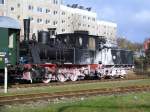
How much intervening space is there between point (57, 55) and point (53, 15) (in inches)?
3163

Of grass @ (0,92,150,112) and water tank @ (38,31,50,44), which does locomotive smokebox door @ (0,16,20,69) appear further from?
grass @ (0,92,150,112)

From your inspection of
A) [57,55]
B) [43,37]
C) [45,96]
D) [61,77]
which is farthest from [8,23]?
[61,77]

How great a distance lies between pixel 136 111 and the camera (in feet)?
43.4

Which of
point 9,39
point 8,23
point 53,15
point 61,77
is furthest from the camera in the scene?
point 53,15

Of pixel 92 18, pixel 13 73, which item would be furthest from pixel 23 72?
pixel 92 18

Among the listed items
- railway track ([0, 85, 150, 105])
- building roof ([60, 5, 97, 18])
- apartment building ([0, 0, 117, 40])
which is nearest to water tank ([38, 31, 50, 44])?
railway track ([0, 85, 150, 105])

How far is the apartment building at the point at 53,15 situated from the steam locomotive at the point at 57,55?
4904cm

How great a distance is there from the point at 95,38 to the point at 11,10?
6351cm

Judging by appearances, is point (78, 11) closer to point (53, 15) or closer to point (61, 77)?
A: point (53, 15)

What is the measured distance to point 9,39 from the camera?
22281mm

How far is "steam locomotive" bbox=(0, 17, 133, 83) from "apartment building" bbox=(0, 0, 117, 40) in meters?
49.0

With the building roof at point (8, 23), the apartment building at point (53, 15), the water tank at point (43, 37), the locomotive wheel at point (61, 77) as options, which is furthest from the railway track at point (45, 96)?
the apartment building at point (53, 15)

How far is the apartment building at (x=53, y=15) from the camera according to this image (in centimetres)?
9319

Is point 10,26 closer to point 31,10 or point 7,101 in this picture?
point 7,101
